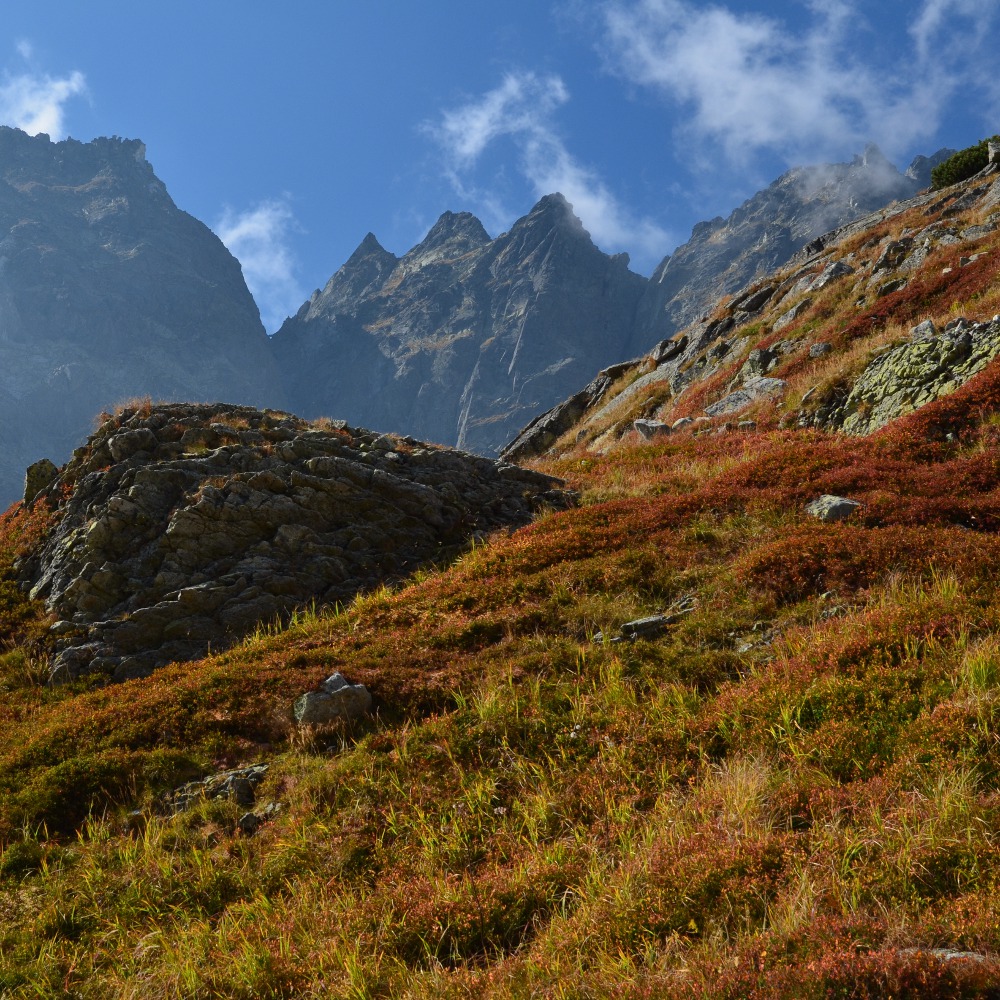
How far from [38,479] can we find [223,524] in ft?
30.6

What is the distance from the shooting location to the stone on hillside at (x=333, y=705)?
31.8 feet

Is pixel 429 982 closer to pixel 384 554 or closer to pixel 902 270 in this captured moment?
pixel 384 554

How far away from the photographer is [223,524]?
1639 cm

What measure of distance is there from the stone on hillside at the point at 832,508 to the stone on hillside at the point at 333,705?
8.74m

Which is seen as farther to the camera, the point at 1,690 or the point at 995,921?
the point at 1,690

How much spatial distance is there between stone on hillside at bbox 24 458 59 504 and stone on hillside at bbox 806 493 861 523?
801 inches

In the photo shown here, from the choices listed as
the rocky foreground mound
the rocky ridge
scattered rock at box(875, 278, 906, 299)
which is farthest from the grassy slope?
scattered rock at box(875, 278, 906, 299)

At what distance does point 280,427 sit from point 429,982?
18.7 meters

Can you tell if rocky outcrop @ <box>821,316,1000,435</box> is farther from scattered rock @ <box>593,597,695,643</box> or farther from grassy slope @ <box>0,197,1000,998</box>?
scattered rock @ <box>593,597,695,643</box>

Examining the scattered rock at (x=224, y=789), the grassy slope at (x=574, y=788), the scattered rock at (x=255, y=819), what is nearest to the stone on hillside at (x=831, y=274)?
the grassy slope at (x=574, y=788)

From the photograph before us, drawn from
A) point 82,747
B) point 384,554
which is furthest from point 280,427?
point 82,747

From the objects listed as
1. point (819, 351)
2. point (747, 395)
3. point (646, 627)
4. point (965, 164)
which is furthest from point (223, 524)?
point (965, 164)

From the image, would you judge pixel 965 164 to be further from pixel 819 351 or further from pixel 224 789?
pixel 224 789

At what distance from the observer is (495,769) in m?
8.03
